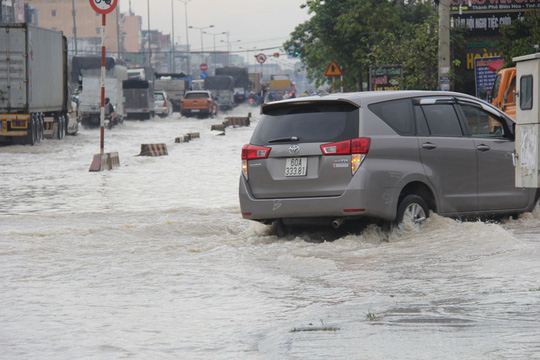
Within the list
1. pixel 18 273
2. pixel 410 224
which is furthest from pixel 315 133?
pixel 18 273

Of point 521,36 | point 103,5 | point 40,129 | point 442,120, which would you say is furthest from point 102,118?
point 521,36

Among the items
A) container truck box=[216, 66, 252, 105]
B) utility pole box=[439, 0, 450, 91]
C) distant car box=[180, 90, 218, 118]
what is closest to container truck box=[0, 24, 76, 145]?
utility pole box=[439, 0, 450, 91]

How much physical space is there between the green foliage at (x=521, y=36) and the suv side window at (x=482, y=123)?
1924 centimetres

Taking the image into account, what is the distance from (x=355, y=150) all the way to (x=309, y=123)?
2.10ft

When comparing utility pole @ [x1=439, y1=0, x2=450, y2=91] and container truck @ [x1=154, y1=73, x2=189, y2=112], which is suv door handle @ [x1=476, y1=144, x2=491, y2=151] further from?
container truck @ [x1=154, y1=73, x2=189, y2=112]

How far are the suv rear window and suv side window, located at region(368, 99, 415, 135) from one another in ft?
1.02

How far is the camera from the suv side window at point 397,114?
10578 mm

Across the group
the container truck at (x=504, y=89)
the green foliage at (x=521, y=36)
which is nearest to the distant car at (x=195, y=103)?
the green foliage at (x=521, y=36)

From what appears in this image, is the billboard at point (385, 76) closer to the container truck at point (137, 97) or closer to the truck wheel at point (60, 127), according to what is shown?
the truck wheel at point (60, 127)

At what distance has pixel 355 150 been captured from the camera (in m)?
10.1

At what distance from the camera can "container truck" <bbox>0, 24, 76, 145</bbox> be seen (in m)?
32.0

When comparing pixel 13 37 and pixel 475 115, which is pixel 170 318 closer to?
pixel 475 115

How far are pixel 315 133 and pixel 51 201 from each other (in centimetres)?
698

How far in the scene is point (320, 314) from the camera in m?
6.94
